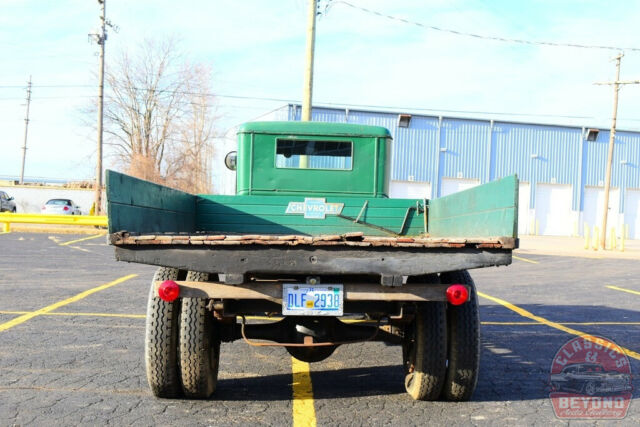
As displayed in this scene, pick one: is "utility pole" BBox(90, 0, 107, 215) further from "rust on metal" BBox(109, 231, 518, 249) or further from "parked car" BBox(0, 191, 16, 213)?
"rust on metal" BBox(109, 231, 518, 249)

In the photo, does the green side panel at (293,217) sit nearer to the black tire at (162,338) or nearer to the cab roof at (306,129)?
the cab roof at (306,129)

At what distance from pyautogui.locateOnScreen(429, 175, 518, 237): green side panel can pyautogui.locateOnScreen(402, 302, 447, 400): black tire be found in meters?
0.62

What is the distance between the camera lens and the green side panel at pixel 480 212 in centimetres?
340

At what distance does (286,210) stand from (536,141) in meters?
32.6

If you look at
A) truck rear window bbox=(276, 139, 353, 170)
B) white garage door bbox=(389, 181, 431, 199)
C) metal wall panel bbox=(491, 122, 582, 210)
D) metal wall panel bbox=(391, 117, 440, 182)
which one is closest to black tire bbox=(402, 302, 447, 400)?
truck rear window bbox=(276, 139, 353, 170)

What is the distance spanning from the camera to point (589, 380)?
477 cm

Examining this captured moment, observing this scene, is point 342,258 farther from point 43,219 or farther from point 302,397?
point 43,219

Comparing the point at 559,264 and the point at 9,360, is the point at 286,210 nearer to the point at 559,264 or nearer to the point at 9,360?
the point at 9,360

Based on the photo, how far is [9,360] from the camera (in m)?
4.93

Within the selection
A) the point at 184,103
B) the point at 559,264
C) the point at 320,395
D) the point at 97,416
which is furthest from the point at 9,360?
the point at 184,103

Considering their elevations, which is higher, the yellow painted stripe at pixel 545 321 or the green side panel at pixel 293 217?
the green side panel at pixel 293 217

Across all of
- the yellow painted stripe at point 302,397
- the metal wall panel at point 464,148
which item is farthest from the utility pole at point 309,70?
the metal wall panel at point 464,148

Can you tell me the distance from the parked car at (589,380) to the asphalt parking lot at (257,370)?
0.11 meters

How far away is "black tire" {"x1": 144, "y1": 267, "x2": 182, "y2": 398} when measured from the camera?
390 cm
